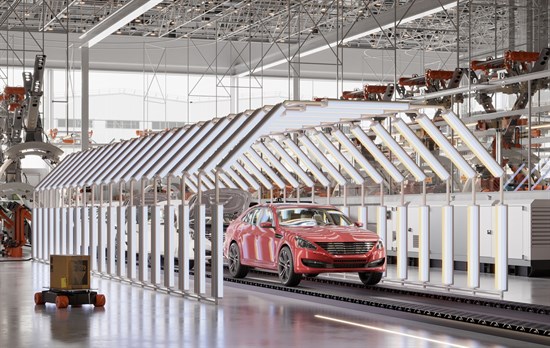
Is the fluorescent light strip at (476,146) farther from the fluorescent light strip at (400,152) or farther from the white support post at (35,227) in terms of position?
the white support post at (35,227)

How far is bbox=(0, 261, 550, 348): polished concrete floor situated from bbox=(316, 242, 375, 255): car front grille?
1.20 meters

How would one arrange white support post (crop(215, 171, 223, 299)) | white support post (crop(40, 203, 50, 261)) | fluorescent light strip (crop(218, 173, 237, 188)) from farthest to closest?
white support post (crop(40, 203, 50, 261)) < fluorescent light strip (crop(218, 173, 237, 188)) < white support post (crop(215, 171, 223, 299))

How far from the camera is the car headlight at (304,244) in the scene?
58.7 feet

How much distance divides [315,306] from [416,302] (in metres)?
1.51

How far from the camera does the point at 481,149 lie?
51.2 feet

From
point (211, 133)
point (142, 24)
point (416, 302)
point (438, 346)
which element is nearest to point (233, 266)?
point (211, 133)

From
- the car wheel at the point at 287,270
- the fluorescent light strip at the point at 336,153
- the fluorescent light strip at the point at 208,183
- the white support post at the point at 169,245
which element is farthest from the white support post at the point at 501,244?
the fluorescent light strip at the point at 208,183

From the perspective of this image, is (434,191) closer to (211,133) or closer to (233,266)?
(233,266)

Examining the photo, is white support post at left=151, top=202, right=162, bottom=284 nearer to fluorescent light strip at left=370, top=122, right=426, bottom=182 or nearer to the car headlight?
the car headlight

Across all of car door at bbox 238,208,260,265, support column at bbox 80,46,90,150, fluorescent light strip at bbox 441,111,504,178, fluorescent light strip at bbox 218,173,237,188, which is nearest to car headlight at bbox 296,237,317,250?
car door at bbox 238,208,260,265

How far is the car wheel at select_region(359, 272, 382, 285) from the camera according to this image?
18.5m

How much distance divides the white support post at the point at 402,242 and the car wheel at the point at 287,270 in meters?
1.73

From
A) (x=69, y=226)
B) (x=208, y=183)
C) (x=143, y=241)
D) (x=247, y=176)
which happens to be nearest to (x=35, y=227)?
(x=69, y=226)

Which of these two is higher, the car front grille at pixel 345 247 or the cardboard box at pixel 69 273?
the car front grille at pixel 345 247
